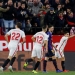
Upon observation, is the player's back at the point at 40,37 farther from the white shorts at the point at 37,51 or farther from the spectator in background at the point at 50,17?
the spectator in background at the point at 50,17

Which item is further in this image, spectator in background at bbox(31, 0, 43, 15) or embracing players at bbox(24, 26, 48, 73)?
spectator in background at bbox(31, 0, 43, 15)

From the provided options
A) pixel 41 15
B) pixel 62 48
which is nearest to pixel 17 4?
pixel 41 15

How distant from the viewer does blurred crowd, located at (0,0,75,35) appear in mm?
20703

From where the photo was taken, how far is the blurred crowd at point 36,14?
67.9 ft

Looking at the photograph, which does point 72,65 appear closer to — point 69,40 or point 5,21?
point 69,40

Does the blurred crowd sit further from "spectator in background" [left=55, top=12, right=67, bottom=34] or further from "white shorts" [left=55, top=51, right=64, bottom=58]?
"white shorts" [left=55, top=51, right=64, bottom=58]

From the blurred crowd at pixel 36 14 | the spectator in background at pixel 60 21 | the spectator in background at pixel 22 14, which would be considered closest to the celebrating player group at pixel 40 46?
the blurred crowd at pixel 36 14

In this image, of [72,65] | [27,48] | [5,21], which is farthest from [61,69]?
[5,21]

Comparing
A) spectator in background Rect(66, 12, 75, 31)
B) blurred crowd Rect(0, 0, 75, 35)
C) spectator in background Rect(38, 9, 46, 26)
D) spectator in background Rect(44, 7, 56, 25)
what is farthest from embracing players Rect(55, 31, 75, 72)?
spectator in background Rect(38, 9, 46, 26)

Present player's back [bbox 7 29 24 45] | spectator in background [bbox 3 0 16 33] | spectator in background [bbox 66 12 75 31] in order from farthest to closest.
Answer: spectator in background [bbox 66 12 75 31]
spectator in background [bbox 3 0 16 33]
player's back [bbox 7 29 24 45]

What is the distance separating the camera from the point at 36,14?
21766 mm

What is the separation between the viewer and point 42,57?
1933 centimetres

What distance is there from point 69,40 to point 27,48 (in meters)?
2.04

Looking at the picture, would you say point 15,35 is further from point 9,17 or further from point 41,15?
point 41,15
